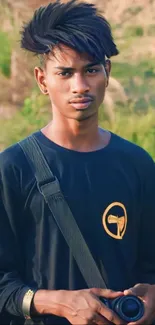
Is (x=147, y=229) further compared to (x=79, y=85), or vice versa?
(x=147, y=229)

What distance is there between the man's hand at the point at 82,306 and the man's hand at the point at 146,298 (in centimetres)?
9

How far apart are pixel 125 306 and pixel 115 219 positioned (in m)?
0.32

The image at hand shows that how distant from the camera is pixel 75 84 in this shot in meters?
3.29

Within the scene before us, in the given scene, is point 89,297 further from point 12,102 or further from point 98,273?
point 12,102

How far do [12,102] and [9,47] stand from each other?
594 mm

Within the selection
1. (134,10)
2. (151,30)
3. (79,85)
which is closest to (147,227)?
(79,85)

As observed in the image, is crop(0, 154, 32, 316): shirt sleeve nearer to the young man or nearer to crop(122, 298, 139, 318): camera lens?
the young man

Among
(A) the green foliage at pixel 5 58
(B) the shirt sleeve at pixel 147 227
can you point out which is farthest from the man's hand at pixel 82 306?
(A) the green foliage at pixel 5 58

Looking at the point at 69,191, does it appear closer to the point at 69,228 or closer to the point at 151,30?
the point at 69,228

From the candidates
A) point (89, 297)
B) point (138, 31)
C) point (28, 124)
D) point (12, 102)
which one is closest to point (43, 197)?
point (89, 297)

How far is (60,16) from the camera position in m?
3.34

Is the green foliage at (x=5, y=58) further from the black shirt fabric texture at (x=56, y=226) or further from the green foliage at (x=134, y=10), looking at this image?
the black shirt fabric texture at (x=56, y=226)

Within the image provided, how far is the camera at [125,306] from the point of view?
315 centimetres

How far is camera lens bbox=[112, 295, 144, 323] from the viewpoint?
10.3 feet
